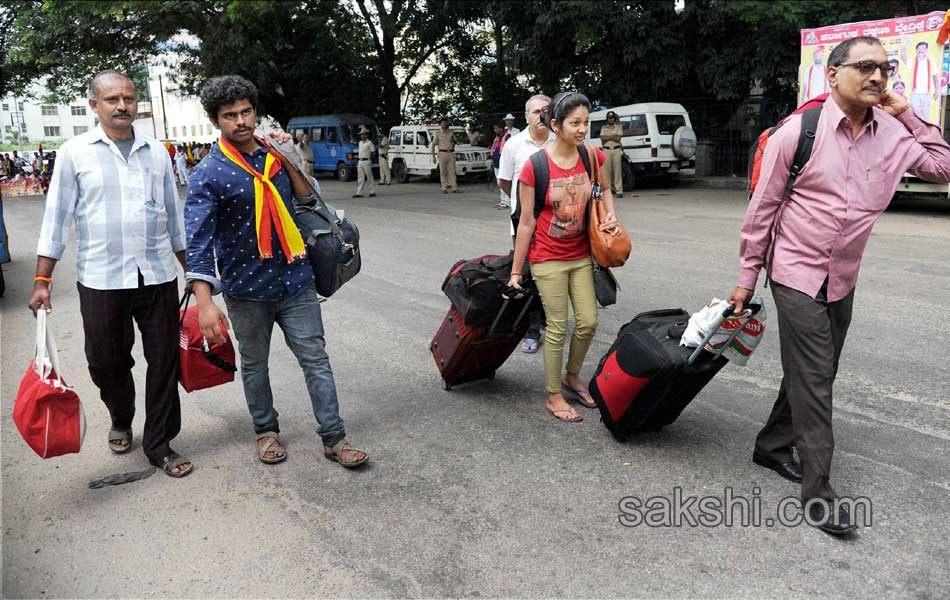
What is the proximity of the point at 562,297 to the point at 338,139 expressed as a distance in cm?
2542

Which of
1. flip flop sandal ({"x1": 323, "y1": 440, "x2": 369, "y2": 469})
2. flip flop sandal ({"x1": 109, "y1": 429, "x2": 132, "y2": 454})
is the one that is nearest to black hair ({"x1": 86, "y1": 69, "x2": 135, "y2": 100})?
flip flop sandal ({"x1": 109, "y1": 429, "x2": 132, "y2": 454})

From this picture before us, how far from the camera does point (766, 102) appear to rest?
66.5 feet

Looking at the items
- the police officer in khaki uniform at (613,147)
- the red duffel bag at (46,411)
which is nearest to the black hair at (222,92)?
the red duffel bag at (46,411)

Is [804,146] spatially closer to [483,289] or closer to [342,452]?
[483,289]

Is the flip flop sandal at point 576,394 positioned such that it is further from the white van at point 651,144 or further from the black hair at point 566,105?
the white van at point 651,144

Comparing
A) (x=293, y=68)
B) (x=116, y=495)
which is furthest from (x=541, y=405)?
(x=293, y=68)

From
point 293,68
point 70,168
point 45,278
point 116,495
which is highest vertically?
point 293,68

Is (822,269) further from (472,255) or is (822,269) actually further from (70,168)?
(472,255)

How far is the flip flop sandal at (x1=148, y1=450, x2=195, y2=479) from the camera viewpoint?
3.86 meters

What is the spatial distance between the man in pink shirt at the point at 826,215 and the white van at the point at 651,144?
15.9m

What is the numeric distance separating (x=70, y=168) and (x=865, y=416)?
421 centimetres

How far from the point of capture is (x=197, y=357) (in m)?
4.00

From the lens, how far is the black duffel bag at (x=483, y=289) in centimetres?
441

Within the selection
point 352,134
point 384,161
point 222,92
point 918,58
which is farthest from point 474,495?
point 352,134
